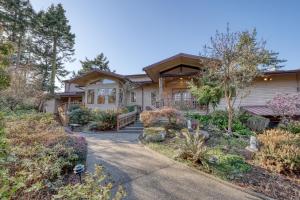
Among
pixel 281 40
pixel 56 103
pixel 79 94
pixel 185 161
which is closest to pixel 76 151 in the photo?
pixel 185 161

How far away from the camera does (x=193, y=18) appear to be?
13.1m

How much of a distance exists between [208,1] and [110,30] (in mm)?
7371

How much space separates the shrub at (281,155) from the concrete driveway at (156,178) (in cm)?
222

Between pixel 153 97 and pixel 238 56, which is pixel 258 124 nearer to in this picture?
pixel 238 56

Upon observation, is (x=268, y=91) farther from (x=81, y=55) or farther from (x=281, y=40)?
(x=81, y=55)

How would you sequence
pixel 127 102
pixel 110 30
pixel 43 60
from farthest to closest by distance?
pixel 43 60 → pixel 127 102 → pixel 110 30

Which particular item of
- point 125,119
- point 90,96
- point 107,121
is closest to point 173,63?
point 125,119

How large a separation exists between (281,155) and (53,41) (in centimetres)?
3184

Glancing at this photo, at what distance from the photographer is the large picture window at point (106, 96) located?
64.2ft

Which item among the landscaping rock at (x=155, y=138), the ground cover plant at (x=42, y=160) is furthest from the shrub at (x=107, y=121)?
the ground cover plant at (x=42, y=160)

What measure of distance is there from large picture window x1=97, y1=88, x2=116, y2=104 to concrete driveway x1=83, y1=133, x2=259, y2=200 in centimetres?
1215

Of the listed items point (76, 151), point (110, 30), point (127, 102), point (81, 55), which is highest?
point (81, 55)

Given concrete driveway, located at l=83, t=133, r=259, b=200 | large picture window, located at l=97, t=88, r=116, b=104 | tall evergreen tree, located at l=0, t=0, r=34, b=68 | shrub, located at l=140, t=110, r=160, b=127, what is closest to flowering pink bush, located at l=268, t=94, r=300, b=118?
shrub, located at l=140, t=110, r=160, b=127

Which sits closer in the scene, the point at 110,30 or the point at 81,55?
the point at 110,30
